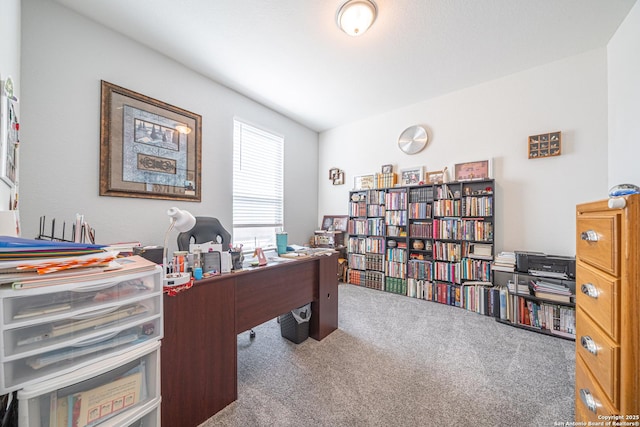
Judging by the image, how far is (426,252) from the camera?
136 inches

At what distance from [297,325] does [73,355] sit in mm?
A: 1599

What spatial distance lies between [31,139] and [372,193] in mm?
3879

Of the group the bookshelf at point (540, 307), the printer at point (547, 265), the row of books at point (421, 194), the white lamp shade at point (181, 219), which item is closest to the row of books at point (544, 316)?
the bookshelf at point (540, 307)

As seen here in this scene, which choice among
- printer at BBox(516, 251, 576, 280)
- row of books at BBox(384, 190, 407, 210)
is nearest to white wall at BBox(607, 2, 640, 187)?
printer at BBox(516, 251, 576, 280)

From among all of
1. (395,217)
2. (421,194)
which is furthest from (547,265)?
(395,217)

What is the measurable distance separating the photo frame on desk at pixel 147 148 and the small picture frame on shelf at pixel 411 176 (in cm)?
307

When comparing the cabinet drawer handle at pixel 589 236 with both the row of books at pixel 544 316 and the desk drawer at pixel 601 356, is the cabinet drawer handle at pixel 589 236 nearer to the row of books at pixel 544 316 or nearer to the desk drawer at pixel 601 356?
the desk drawer at pixel 601 356

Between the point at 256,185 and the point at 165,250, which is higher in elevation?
the point at 256,185

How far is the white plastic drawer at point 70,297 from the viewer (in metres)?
0.67

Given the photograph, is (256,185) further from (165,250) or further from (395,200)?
(165,250)

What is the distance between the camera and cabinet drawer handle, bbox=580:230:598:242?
3.10ft

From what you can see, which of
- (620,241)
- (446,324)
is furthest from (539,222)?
(620,241)

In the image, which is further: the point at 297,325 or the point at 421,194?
the point at 421,194

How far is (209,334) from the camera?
133cm
